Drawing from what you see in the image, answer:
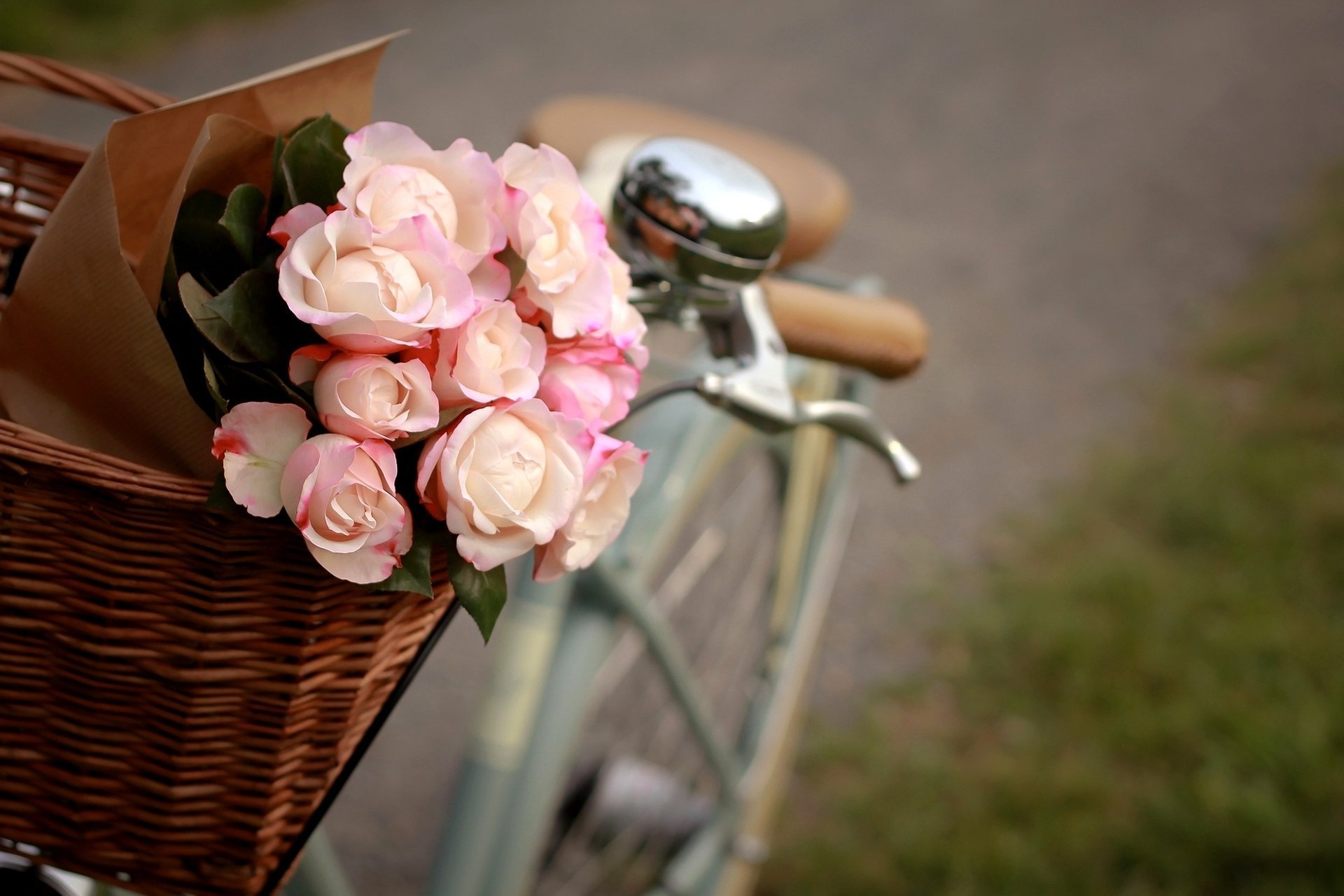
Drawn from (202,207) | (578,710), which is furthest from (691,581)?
(202,207)

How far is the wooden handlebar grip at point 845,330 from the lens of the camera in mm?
927

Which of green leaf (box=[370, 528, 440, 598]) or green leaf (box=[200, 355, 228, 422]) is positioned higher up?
green leaf (box=[200, 355, 228, 422])

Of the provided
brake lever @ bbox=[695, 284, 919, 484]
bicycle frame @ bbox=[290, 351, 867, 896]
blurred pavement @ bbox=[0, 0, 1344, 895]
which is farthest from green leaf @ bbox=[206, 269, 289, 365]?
blurred pavement @ bbox=[0, 0, 1344, 895]

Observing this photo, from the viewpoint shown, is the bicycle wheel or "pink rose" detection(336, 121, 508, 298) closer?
"pink rose" detection(336, 121, 508, 298)

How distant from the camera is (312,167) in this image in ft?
1.86

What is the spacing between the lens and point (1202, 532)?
267cm

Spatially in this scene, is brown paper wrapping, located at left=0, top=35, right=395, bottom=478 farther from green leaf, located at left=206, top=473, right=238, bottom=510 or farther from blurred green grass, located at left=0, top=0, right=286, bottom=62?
blurred green grass, located at left=0, top=0, right=286, bottom=62

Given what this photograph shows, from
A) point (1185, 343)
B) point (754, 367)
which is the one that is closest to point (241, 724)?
point (754, 367)

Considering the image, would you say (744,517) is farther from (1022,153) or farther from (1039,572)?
(1022,153)

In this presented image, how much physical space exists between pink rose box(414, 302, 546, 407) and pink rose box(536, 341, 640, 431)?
0.03m

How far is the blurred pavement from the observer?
2682mm

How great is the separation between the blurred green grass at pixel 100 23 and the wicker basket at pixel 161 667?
3.33m

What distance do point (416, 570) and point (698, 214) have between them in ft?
1.12

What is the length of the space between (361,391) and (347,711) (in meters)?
0.21
